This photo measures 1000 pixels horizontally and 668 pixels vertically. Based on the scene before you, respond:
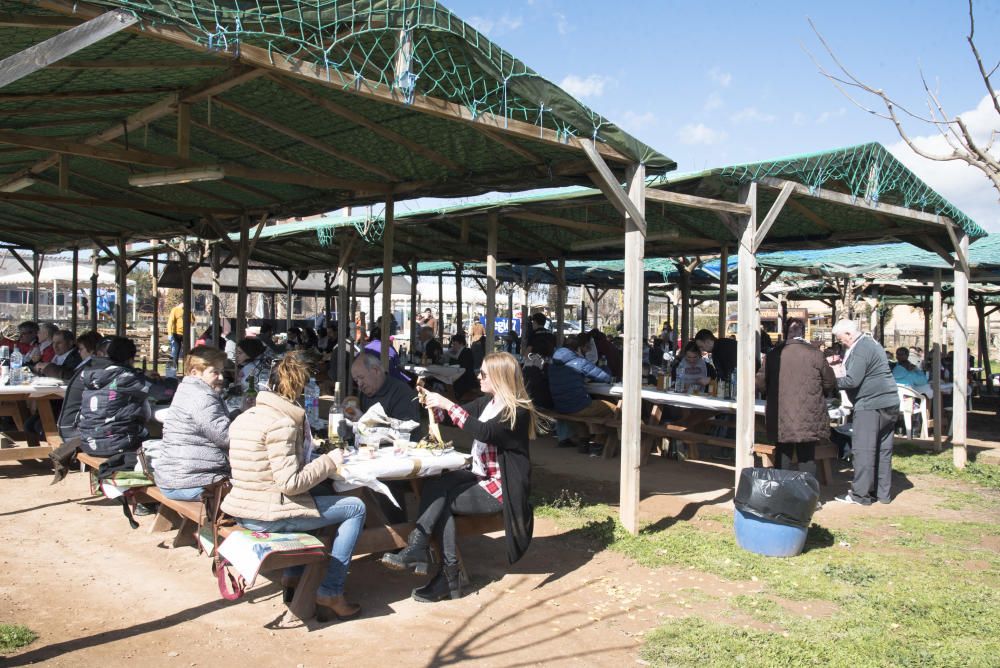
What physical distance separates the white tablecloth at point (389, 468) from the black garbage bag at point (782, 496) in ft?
6.77

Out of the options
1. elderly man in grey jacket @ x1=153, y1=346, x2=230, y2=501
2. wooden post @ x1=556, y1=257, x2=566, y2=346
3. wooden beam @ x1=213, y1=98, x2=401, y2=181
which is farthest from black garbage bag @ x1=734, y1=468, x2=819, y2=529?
wooden post @ x1=556, y1=257, x2=566, y2=346

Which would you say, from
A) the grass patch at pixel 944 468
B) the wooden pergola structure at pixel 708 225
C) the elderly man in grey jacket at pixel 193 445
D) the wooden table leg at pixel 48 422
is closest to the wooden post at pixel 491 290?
the wooden pergola structure at pixel 708 225

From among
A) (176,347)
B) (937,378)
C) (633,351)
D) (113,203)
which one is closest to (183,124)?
(633,351)

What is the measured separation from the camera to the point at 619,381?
10.2 metres

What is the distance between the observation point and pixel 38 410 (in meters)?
7.17

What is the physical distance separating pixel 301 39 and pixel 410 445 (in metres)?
2.31

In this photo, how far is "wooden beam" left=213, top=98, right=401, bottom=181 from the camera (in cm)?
540

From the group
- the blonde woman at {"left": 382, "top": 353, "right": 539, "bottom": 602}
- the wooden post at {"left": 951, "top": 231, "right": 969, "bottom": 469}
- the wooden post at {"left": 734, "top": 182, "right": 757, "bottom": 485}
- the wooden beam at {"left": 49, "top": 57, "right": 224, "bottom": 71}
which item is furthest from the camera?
the wooden post at {"left": 951, "top": 231, "right": 969, "bottom": 469}

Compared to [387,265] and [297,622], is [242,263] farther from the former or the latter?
[297,622]

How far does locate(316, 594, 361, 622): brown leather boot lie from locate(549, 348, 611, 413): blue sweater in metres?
5.30

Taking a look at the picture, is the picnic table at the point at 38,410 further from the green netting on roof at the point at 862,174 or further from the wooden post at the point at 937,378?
the wooden post at the point at 937,378

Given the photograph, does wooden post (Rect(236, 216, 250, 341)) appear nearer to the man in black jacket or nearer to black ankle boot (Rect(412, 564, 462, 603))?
the man in black jacket

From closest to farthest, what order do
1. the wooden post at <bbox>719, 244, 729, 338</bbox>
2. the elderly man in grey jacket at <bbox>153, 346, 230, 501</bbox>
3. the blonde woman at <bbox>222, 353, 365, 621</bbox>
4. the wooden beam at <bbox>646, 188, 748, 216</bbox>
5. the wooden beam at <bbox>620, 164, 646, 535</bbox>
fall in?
the blonde woman at <bbox>222, 353, 365, 621</bbox> < the elderly man in grey jacket at <bbox>153, 346, 230, 501</bbox> < the wooden beam at <bbox>620, 164, 646, 535</bbox> < the wooden beam at <bbox>646, 188, 748, 216</bbox> < the wooden post at <bbox>719, 244, 729, 338</bbox>

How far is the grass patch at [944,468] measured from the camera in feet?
27.4
